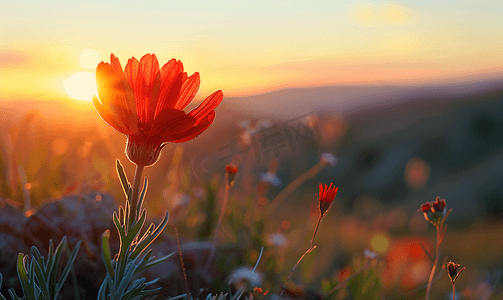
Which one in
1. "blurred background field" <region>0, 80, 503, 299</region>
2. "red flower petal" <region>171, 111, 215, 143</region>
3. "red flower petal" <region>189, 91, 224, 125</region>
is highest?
"red flower petal" <region>189, 91, 224, 125</region>

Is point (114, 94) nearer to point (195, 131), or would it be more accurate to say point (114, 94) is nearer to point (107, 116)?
point (107, 116)

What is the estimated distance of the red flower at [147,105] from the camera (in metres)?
1.17

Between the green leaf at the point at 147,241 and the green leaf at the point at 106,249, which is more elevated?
the green leaf at the point at 106,249

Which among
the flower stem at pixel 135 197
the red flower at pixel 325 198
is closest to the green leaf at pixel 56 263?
the flower stem at pixel 135 197

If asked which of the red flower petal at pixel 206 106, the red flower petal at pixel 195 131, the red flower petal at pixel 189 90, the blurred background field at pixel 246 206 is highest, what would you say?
the red flower petal at pixel 189 90

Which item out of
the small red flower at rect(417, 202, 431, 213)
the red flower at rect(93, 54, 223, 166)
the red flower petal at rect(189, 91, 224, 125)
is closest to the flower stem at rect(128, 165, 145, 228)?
the red flower at rect(93, 54, 223, 166)

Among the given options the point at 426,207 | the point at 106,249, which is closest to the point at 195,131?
the point at 106,249

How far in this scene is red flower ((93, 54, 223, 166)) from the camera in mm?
1173

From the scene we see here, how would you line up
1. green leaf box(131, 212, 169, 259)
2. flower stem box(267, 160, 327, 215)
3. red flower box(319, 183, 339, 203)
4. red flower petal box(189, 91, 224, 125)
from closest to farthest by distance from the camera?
red flower petal box(189, 91, 224, 125), green leaf box(131, 212, 169, 259), red flower box(319, 183, 339, 203), flower stem box(267, 160, 327, 215)

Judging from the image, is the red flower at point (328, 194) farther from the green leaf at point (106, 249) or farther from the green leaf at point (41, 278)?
the green leaf at point (41, 278)

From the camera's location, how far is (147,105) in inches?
48.4

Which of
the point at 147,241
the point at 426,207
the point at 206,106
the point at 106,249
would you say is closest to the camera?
the point at 106,249

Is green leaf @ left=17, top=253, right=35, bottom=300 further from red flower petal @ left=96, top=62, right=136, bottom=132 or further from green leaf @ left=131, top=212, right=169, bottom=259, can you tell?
red flower petal @ left=96, top=62, right=136, bottom=132

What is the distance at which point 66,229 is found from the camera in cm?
Answer: 213
